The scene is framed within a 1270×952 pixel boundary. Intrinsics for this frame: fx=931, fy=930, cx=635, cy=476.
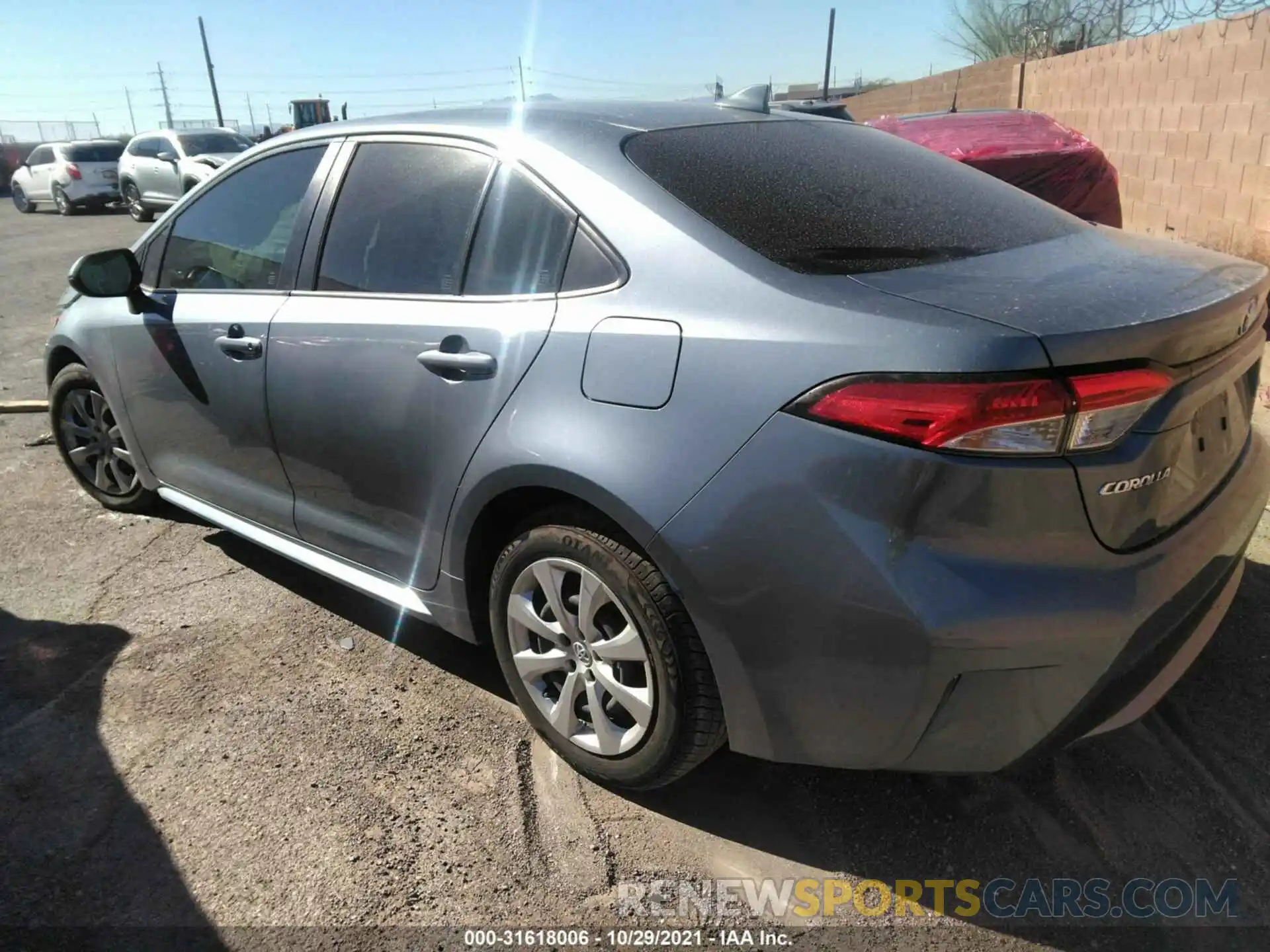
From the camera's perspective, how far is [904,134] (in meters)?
8.34

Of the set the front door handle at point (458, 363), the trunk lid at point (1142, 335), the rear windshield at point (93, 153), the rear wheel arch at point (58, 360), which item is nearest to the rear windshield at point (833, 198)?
the trunk lid at point (1142, 335)

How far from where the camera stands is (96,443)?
4.18m

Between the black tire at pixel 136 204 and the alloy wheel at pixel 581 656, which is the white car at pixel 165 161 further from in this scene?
the alloy wheel at pixel 581 656

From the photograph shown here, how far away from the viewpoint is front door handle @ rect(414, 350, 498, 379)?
2336 mm

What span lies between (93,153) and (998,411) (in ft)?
85.6

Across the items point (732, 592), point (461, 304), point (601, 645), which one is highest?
point (461, 304)

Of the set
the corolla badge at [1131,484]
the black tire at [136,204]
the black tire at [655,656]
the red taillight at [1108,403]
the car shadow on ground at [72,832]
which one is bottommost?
the black tire at [136,204]

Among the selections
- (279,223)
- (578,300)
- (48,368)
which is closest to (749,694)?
(578,300)

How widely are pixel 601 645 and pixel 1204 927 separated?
1.42 metres

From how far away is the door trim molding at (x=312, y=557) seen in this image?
276 cm

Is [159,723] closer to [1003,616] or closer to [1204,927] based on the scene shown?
[1003,616]

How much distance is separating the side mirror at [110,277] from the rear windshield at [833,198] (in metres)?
2.19

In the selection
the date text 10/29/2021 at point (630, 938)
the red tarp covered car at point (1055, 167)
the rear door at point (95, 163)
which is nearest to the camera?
the date text 10/29/2021 at point (630, 938)

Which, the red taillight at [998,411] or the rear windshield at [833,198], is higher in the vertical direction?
the rear windshield at [833,198]
